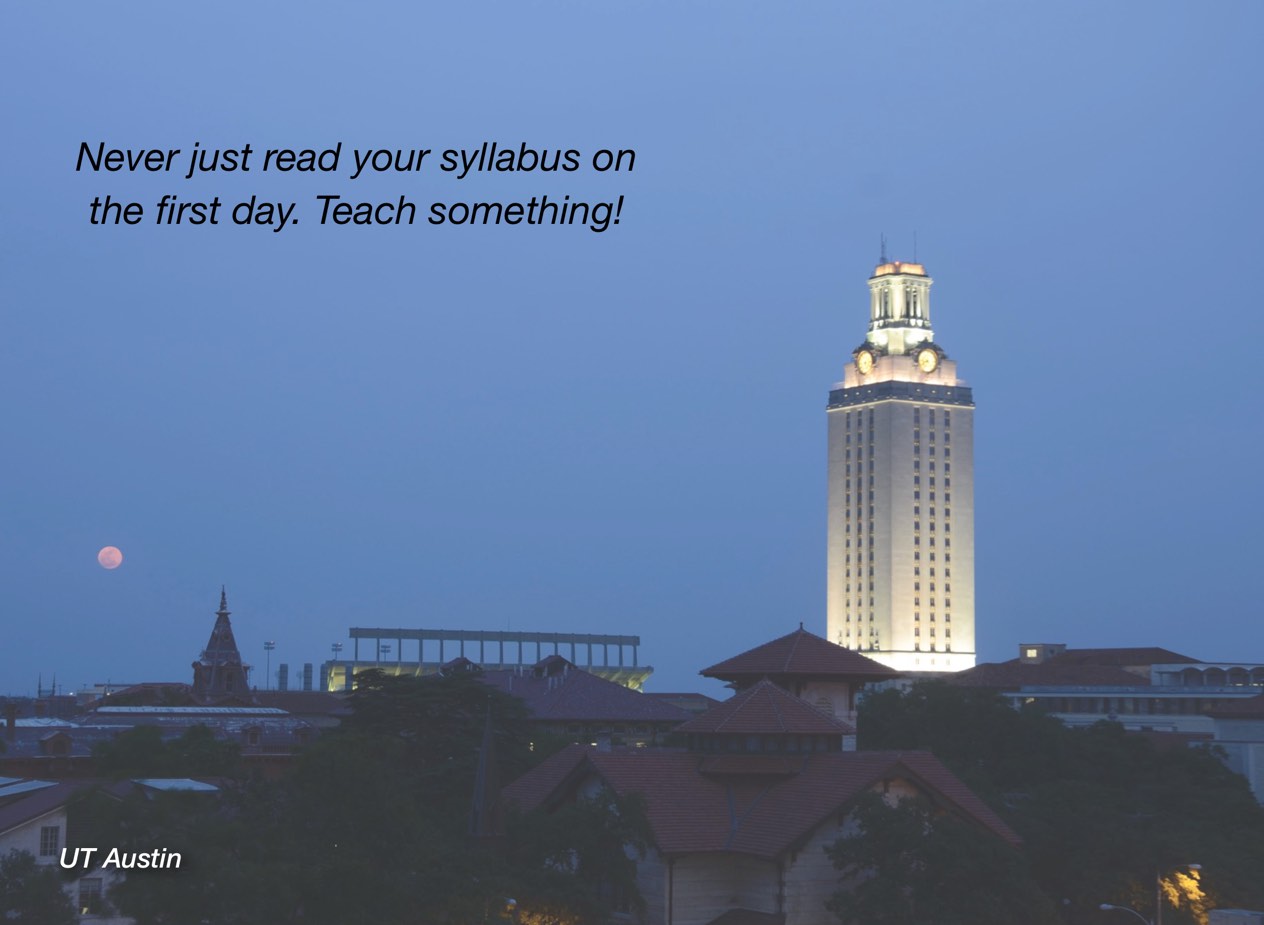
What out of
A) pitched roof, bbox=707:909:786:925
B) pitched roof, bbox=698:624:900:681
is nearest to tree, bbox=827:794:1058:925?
pitched roof, bbox=707:909:786:925

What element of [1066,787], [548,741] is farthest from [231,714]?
[1066,787]

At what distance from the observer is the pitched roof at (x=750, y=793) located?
54.6 m

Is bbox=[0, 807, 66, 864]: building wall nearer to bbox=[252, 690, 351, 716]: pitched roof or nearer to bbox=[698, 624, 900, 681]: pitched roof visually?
bbox=[698, 624, 900, 681]: pitched roof

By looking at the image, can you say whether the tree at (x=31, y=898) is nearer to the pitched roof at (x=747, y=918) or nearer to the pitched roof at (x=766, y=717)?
the pitched roof at (x=747, y=918)

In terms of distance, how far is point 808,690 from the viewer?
66.2m

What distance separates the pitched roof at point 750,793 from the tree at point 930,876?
196 centimetres

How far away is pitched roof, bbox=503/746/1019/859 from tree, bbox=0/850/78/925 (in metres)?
18.3

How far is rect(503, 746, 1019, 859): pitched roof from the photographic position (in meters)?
54.6

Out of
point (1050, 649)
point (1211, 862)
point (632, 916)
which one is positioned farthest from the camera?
point (1050, 649)

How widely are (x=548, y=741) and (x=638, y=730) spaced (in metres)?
17.1

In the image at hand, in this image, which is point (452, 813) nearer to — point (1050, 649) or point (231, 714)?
point (231, 714)

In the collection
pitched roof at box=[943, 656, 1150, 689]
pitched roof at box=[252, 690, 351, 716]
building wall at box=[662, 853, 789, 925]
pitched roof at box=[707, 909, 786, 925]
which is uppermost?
pitched roof at box=[943, 656, 1150, 689]

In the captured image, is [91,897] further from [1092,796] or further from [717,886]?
[1092,796]

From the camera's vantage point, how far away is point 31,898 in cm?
4319
